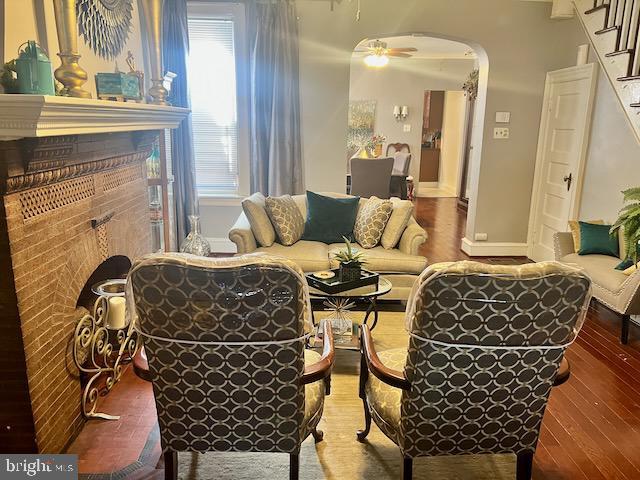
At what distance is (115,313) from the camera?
255cm

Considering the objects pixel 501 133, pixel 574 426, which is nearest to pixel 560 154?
pixel 501 133

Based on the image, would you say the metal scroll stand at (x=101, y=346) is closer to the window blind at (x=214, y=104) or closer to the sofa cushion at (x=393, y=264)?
the sofa cushion at (x=393, y=264)

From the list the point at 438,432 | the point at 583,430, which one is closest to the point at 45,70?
the point at 438,432

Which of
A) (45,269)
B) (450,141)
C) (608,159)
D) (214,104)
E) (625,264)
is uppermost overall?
(214,104)

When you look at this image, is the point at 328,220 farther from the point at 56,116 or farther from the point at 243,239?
the point at 56,116

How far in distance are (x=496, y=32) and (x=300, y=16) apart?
1.99m

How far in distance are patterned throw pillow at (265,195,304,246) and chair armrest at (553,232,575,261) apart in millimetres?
2182

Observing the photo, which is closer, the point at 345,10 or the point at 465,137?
the point at 345,10

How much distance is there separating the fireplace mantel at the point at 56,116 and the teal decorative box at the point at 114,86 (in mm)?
214

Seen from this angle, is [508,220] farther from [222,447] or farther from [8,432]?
[8,432]

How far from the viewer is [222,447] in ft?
5.79

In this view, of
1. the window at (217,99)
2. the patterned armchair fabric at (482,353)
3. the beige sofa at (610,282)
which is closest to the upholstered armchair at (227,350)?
the patterned armchair fabric at (482,353)

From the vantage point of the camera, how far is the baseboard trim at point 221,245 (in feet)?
17.4

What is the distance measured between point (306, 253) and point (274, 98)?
6.14 feet
